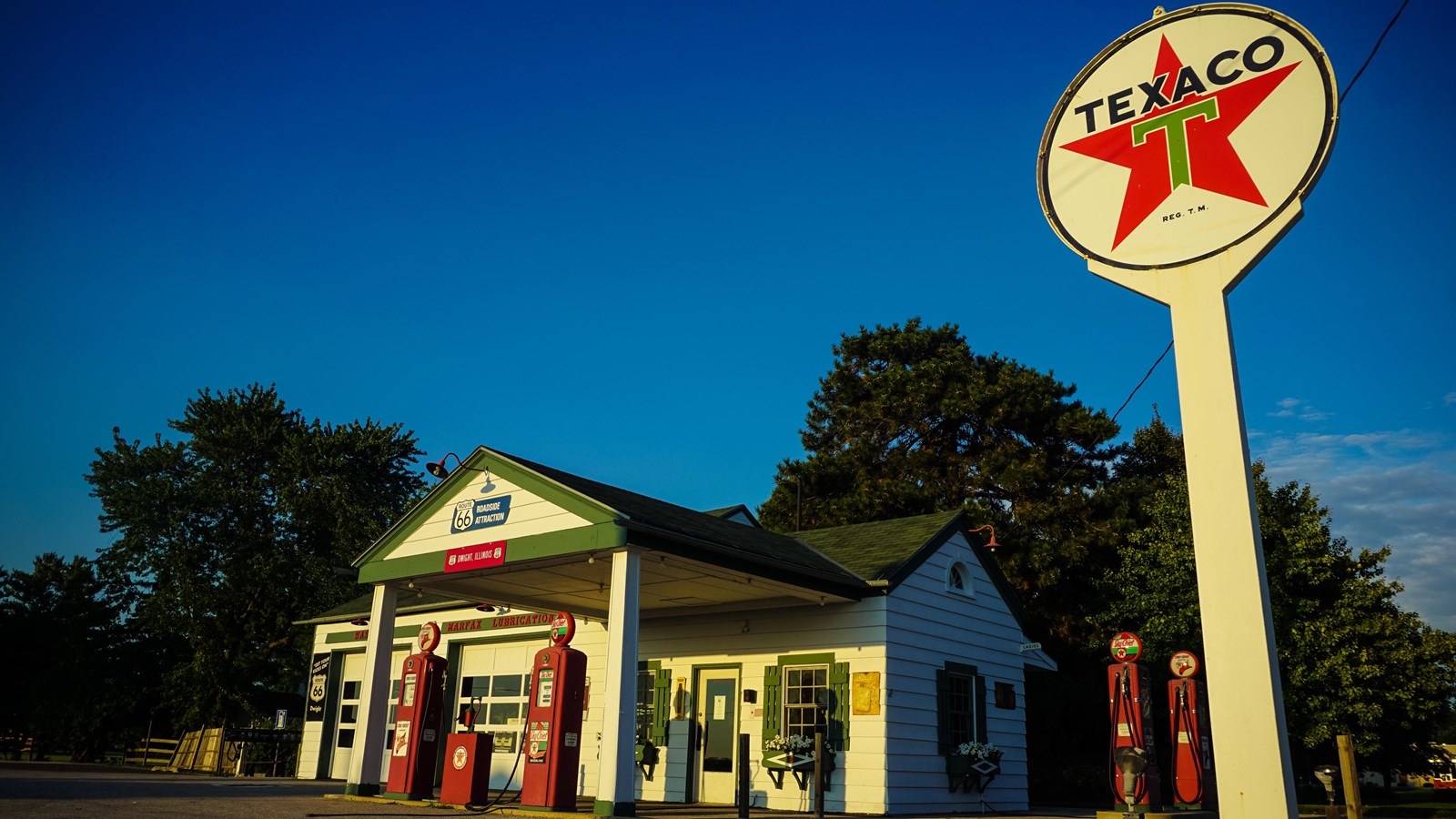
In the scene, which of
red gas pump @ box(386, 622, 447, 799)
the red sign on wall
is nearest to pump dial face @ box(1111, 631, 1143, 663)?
the red sign on wall

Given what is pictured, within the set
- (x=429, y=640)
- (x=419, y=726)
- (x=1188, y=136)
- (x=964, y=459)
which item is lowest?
(x=419, y=726)

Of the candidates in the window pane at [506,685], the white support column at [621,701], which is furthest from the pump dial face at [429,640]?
the window pane at [506,685]

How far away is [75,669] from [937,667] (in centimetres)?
3082

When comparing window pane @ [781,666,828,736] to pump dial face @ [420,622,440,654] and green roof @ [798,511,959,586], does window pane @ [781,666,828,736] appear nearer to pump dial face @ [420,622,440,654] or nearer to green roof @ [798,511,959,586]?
green roof @ [798,511,959,586]

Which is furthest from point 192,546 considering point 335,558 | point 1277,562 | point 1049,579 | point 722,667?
point 1277,562

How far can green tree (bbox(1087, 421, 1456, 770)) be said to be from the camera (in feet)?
64.3

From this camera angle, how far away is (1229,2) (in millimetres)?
7004

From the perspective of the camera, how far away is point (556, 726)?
11.8 m

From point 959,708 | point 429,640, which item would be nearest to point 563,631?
point 429,640

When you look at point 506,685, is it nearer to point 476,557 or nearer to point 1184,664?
point 476,557

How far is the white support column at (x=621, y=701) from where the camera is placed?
11031mm

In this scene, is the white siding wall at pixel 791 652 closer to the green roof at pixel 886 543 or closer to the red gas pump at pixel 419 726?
the green roof at pixel 886 543

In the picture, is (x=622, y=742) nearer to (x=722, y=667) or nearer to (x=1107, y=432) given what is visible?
(x=722, y=667)

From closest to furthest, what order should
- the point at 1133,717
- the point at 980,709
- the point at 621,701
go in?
the point at 621,701, the point at 1133,717, the point at 980,709
